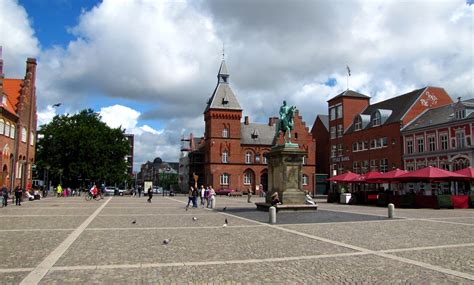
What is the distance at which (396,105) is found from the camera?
209ft

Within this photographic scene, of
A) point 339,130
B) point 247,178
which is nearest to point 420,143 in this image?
point 339,130

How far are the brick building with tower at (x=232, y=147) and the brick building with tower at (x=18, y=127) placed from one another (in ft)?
104

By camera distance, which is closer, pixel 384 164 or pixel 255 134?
pixel 384 164

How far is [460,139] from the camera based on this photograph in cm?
4825

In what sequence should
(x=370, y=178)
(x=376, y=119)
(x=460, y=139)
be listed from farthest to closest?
(x=376, y=119), (x=460, y=139), (x=370, y=178)

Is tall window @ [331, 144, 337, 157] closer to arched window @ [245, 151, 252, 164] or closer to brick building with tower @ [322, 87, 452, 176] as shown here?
brick building with tower @ [322, 87, 452, 176]

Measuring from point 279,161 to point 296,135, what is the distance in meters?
57.7

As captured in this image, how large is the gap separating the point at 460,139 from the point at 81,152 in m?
53.7

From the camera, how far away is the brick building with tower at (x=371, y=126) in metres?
59.3

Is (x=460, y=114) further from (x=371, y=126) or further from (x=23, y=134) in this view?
(x=23, y=134)

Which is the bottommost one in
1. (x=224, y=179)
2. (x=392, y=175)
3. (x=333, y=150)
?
(x=392, y=175)

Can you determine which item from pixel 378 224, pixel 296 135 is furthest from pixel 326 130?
pixel 378 224

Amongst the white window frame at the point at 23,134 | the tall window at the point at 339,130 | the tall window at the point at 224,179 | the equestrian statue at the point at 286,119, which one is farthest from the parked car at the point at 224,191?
the equestrian statue at the point at 286,119

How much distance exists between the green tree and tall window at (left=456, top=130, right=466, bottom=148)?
166ft
